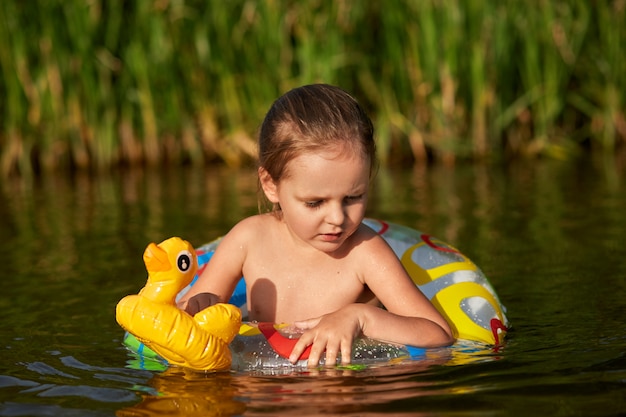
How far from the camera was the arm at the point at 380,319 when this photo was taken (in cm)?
314

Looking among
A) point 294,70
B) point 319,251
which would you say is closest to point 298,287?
point 319,251

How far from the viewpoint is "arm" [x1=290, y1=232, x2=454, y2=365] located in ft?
10.3

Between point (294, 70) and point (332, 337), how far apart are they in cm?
566

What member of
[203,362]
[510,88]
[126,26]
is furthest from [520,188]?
[203,362]

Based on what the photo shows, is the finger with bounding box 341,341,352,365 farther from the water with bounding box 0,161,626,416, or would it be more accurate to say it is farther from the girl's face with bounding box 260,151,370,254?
the girl's face with bounding box 260,151,370,254

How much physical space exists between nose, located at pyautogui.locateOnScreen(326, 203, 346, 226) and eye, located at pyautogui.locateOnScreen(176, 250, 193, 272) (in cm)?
40

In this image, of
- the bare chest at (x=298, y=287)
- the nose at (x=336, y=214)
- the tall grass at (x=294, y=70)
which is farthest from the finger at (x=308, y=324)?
the tall grass at (x=294, y=70)

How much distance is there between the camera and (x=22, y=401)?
294cm

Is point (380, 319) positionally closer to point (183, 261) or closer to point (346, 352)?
point (346, 352)

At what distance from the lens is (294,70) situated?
8.61m

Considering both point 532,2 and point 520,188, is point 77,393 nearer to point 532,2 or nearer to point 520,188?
point 520,188

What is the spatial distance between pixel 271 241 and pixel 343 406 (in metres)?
0.89

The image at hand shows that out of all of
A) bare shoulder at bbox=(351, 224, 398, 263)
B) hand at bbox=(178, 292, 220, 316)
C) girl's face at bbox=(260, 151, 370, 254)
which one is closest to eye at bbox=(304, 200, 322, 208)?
girl's face at bbox=(260, 151, 370, 254)

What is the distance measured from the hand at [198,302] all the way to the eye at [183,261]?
394 millimetres
